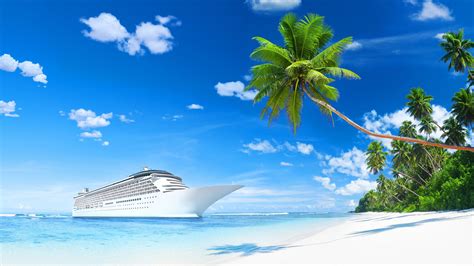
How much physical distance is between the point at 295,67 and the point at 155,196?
42.2 m

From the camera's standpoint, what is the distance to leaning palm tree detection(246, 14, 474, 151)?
553 inches

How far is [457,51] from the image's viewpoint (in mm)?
28359

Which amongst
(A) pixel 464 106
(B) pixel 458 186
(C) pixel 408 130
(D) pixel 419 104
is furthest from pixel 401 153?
(B) pixel 458 186

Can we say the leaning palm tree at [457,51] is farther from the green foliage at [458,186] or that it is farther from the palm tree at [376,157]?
the palm tree at [376,157]

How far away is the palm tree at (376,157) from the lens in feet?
168

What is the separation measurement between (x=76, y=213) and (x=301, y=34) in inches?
2933

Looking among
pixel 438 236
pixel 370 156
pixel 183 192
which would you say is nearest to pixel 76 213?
pixel 183 192

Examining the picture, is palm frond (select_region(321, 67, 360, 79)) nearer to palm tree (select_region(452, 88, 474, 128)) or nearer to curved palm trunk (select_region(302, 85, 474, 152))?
curved palm trunk (select_region(302, 85, 474, 152))

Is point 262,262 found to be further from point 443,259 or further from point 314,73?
point 314,73

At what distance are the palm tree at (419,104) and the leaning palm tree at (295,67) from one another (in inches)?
1055

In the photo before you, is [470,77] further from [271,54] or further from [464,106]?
[271,54]

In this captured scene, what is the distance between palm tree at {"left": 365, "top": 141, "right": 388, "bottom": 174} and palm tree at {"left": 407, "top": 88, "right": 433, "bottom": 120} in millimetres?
15139

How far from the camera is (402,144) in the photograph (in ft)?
148

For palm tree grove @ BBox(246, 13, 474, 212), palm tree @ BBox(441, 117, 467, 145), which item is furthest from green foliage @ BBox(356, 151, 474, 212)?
palm tree @ BBox(441, 117, 467, 145)
